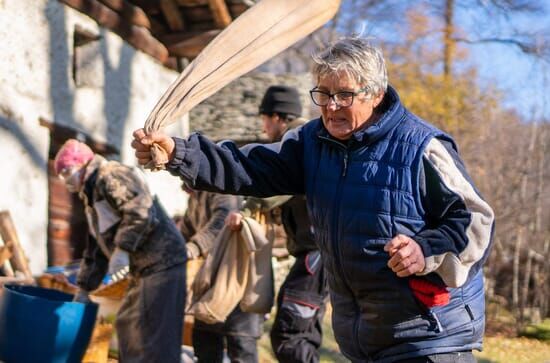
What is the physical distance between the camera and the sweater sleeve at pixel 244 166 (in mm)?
2904

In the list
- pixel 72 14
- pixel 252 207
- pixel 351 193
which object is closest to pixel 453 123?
pixel 72 14

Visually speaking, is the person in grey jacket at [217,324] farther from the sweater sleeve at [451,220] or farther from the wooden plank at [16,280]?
the sweater sleeve at [451,220]

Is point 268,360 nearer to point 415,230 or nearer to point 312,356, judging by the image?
point 312,356

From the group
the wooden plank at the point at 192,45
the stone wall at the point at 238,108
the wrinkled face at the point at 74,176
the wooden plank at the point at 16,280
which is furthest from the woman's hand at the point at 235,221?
the stone wall at the point at 238,108

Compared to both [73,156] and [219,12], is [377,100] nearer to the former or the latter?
[73,156]

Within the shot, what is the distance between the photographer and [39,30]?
797cm

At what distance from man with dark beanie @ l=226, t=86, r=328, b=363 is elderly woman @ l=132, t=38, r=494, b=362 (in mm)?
1948

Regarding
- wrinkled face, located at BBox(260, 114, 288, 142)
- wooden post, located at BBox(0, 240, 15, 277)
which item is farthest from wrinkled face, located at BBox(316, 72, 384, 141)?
wooden post, located at BBox(0, 240, 15, 277)

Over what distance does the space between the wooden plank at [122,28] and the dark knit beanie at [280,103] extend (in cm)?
394

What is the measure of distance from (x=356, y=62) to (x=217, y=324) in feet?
10.3

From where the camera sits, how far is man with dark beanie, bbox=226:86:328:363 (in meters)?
4.91

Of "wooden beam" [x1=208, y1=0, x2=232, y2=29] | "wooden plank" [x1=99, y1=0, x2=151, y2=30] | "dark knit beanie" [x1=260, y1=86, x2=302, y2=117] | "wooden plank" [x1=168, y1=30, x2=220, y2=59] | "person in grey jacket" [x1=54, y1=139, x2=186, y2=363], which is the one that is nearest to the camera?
"person in grey jacket" [x1=54, y1=139, x2=186, y2=363]

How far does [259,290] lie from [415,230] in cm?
259

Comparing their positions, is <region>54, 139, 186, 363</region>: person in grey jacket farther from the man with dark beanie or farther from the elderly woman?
the elderly woman
